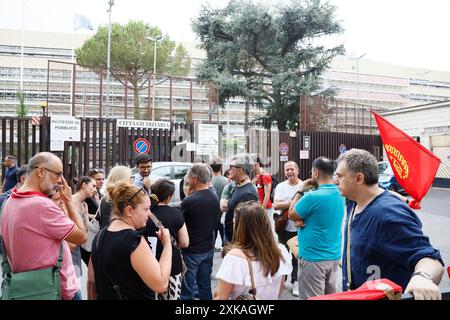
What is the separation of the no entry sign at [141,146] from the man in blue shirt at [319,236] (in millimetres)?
9372

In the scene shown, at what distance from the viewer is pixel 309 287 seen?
3.52 meters

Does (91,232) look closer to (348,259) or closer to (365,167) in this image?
(348,259)

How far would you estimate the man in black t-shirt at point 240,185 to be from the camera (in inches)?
181

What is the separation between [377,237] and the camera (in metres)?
2.09

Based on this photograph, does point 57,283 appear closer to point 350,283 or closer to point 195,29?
point 350,283

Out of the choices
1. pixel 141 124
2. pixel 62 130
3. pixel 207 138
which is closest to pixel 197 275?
pixel 62 130

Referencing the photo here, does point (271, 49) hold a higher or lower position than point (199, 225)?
higher

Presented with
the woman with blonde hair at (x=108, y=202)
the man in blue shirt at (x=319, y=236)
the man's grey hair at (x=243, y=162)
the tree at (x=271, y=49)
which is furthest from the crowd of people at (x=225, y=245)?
the tree at (x=271, y=49)

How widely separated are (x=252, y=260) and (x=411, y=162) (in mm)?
1538

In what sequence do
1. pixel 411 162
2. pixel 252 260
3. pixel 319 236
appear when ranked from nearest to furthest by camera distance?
pixel 252 260, pixel 411 162, pixel 319 236

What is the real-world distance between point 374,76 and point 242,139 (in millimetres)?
81943

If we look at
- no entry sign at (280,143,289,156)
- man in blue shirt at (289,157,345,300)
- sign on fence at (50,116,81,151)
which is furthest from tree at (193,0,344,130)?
man in blue shirt at (289,157,345,300)

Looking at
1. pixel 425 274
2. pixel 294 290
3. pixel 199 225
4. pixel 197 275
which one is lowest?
pixel 294 290

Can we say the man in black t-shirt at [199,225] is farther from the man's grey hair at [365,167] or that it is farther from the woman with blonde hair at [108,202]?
the man's grey hair at [365,167]
